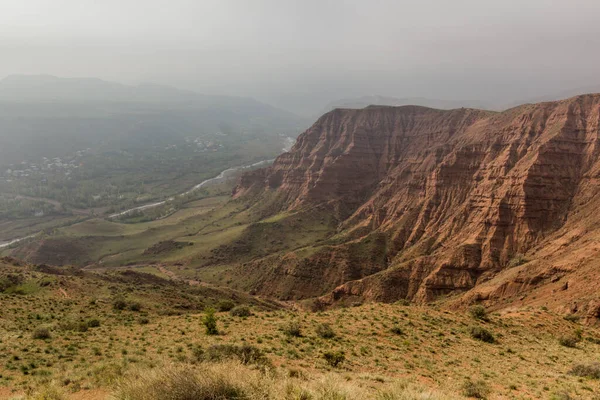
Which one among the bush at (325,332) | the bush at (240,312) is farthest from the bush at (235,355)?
the bush at (240,312)

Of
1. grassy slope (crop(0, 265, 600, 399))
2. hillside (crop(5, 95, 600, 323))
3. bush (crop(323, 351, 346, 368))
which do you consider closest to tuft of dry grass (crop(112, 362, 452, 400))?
grassy slope (crop(0, 265, 600, 399))

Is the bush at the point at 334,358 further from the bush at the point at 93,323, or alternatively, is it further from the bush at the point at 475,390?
the bush at the point at 93,323

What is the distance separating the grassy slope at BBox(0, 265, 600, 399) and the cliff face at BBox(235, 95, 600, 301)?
3226 cm

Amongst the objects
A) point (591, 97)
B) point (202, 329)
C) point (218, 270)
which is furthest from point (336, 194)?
point (202, 329)

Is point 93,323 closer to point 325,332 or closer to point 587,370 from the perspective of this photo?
point 325,332

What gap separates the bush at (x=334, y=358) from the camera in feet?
71.3

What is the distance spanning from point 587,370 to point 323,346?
1584 cm

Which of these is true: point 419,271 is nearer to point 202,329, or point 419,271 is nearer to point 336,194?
point 202,329

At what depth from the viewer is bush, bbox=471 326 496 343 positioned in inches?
1184

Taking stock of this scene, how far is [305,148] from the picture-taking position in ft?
543

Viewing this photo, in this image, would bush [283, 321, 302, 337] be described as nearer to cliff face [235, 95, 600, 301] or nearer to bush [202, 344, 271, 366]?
bush [202, 344, 271, 366]

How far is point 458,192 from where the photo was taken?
8981cm

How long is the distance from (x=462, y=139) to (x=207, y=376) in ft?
371

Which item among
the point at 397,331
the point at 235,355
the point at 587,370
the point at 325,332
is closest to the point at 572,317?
the point at 587,370
